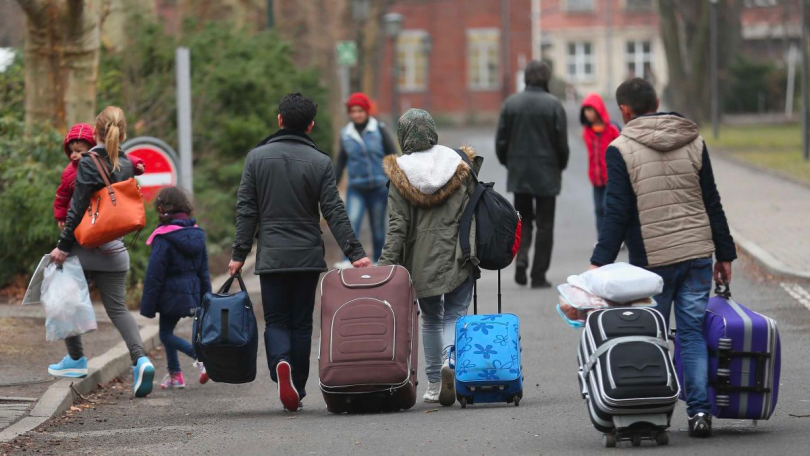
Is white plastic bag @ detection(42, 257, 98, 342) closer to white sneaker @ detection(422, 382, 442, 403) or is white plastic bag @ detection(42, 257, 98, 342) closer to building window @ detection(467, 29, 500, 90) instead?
white sneaker @ detection(422, 382, 442, 403)

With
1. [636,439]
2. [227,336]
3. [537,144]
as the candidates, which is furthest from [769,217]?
[636,439]

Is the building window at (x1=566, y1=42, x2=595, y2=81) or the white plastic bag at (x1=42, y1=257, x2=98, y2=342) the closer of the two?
the white plastic bag at (x1=42, y1=257, x2=98, y2=342)

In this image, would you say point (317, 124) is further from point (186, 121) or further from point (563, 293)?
point (563, 293)

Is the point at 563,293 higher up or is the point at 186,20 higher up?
the point at 186,20

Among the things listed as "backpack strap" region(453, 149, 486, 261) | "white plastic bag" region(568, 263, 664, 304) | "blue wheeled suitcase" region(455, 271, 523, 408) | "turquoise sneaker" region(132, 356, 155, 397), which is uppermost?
"backpack strap" region(453, 149, 486, 261)

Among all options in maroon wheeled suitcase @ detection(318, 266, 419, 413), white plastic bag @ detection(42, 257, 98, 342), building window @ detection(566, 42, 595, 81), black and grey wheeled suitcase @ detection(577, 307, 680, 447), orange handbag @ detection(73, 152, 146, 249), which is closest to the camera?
black and grey wheeled suitcase @ detection(577, 307, 680, 447)

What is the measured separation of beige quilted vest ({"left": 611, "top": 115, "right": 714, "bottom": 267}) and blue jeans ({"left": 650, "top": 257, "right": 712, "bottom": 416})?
68 mm

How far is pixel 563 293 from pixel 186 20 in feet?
52.9

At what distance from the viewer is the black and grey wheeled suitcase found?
20.6 ft

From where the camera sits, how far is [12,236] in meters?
13.2

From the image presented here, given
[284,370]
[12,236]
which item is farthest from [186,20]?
[284,370]

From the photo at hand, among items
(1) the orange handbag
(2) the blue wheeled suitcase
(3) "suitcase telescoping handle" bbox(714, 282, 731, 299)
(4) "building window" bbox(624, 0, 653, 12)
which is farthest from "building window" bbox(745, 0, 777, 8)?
(3) "suitcase telescoping handle" bbox(714, 282, 731, 299)

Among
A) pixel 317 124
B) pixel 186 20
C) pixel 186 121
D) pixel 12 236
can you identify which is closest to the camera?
pixel 12 236

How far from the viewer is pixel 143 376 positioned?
29.7 feet
